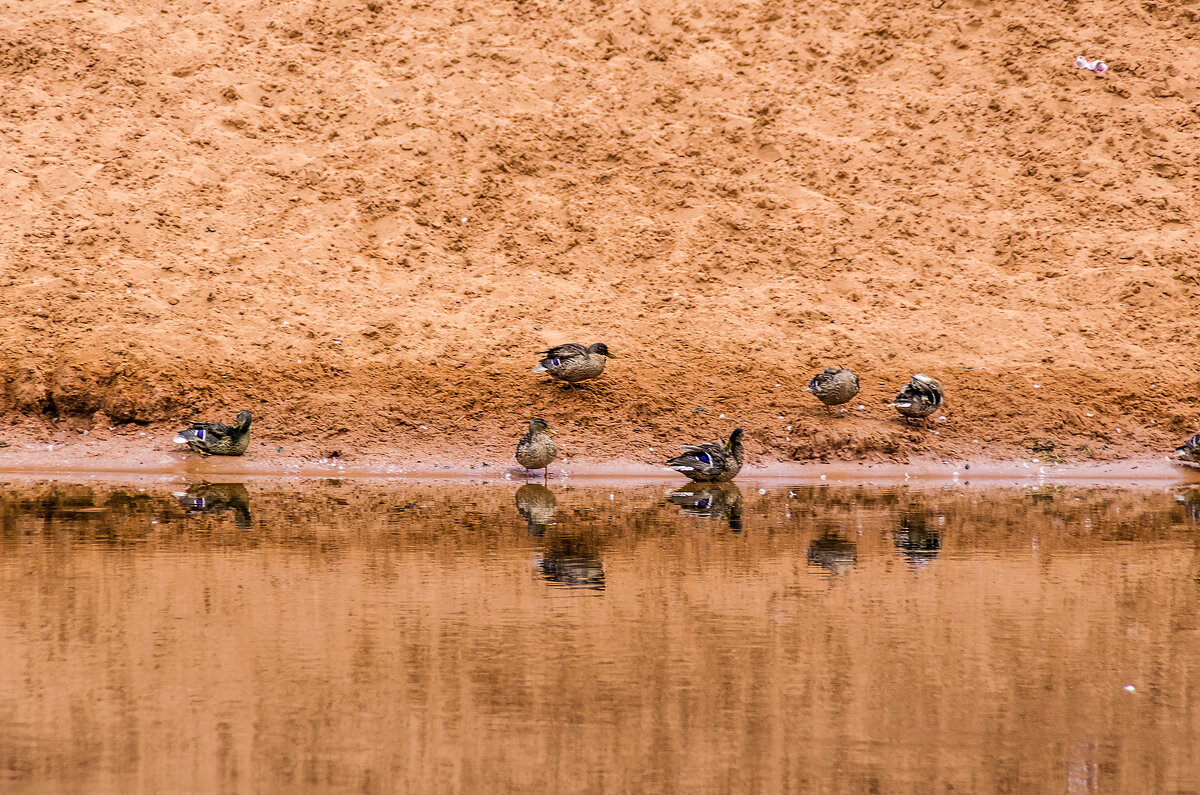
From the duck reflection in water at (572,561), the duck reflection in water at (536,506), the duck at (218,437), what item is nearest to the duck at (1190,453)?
the duck reflection in water at (536,506)

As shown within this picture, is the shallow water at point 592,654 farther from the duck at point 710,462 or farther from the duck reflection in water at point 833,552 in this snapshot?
the duck at point 710,462

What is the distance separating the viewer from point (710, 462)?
40.9ft

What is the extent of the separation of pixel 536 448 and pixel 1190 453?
293 inches

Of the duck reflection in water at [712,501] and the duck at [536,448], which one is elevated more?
the duck at [536,448]

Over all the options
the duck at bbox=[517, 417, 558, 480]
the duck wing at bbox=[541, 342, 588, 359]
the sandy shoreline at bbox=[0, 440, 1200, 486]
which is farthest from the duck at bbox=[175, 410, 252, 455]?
the duck wing at bbox=[541, 342, 588, 359]

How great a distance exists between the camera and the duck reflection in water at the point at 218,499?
1029 cm

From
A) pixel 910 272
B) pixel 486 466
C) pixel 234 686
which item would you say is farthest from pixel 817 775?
pixel 910 272

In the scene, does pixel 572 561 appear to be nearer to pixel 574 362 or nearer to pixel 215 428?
pixel 574 362

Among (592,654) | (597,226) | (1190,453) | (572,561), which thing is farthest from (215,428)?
(1190,453)

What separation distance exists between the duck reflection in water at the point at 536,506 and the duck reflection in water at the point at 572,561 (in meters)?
0.32

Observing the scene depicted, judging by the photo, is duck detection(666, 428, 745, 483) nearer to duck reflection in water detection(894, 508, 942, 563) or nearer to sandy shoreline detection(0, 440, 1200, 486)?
sandy shoreline detection(0, 440, 1200, 486)

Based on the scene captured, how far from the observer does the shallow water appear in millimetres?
4656

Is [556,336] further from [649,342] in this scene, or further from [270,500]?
[270,500]

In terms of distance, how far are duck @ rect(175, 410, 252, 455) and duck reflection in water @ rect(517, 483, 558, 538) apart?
3.30 metres
